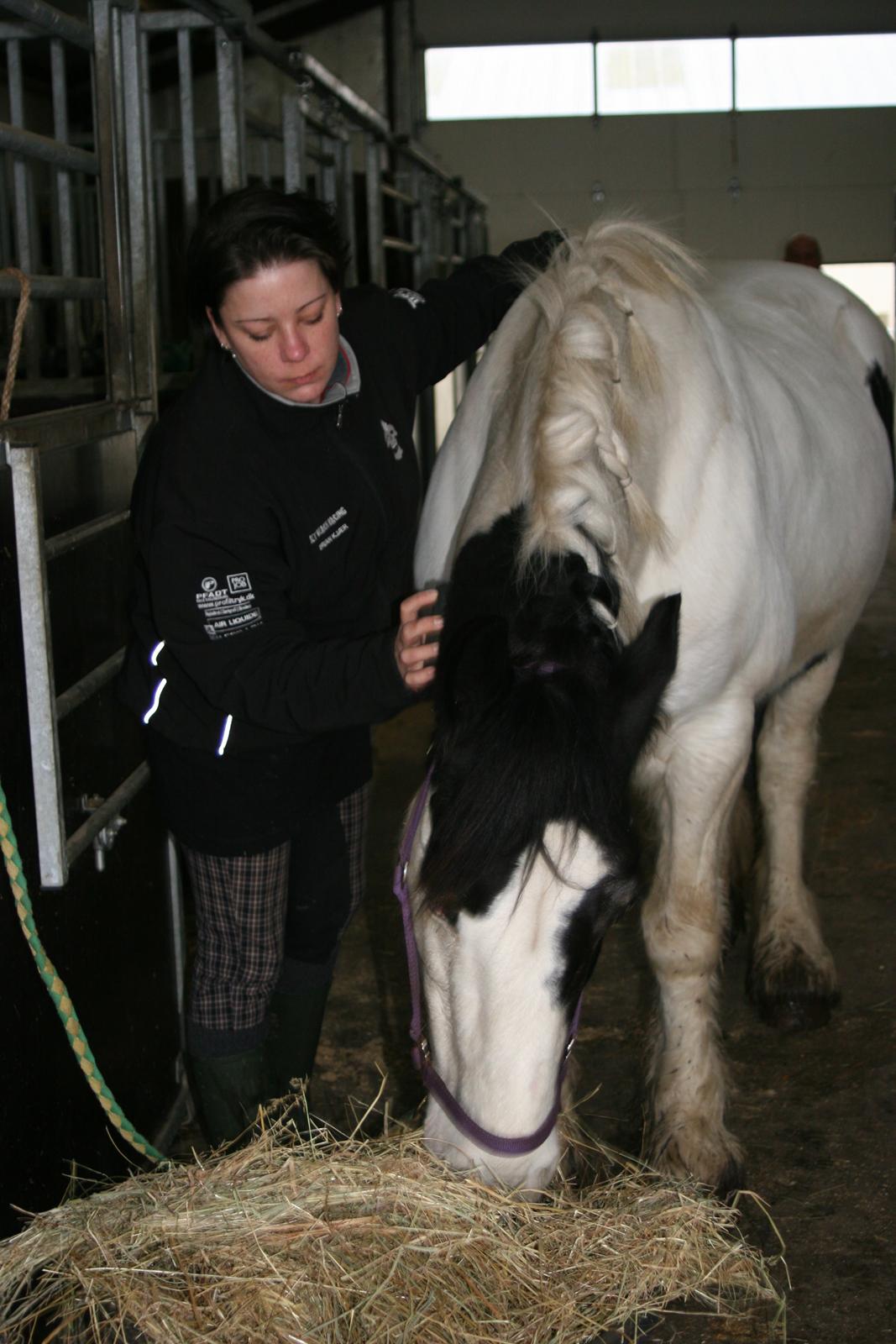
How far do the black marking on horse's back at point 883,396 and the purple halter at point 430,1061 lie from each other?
2.05 meters

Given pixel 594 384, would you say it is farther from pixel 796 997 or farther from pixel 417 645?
pixel 796 997

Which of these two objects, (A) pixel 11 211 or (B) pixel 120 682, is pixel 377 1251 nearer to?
(B) pixel 120 682

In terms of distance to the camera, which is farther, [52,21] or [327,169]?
[327,169]

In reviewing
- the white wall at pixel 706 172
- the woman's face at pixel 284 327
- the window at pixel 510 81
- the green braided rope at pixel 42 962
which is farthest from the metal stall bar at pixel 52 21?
the window at pixel 510 81

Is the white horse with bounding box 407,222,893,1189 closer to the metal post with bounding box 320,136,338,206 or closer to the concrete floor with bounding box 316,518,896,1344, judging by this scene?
the concrete floor with bounding box 316,518,896,1344

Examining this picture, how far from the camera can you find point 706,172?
34.6ft

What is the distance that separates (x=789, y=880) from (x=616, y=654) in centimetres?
153

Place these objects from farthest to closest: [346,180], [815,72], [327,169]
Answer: [815,72] → [346,180] → [327,169]

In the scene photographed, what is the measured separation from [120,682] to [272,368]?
53 centimetres

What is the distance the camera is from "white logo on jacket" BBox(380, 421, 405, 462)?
6.32 ft

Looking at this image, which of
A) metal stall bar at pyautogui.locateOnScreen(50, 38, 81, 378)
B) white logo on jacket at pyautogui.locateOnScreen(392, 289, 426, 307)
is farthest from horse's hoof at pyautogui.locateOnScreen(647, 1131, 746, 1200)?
metal stall bar at pyautogui.locateOnScreen(50, 38, 81, 378)

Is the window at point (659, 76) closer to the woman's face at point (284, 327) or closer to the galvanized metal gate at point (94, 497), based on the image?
the galvanized metal gate at point (94, 497)

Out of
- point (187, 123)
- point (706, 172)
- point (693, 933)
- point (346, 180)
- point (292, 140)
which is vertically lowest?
point (693, 933)

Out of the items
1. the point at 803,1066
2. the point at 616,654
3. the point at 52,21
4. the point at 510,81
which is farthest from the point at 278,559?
the point at 510,81
